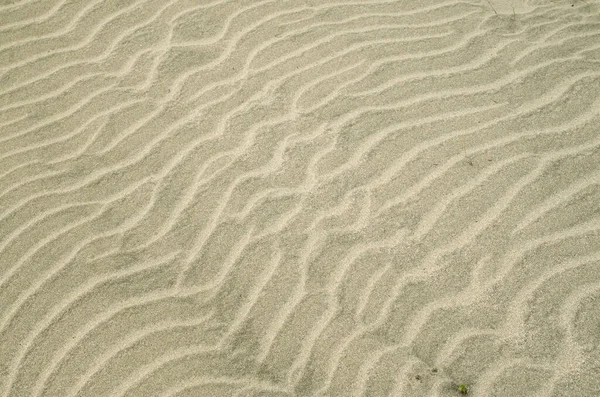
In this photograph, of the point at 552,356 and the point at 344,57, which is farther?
the point at 344,57

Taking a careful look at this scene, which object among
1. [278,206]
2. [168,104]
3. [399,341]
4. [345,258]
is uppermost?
[168,104]

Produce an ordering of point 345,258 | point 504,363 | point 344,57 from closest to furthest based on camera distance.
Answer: point 504,363, point 345,258, point 344,57

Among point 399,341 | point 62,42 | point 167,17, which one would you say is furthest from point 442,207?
point 62,42

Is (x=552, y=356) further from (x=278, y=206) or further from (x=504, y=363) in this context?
(x=278, y=206)

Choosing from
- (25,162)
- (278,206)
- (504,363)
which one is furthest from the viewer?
(25,162)

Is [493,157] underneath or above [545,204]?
above

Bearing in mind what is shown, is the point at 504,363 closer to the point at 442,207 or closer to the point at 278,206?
the point at 442,207
